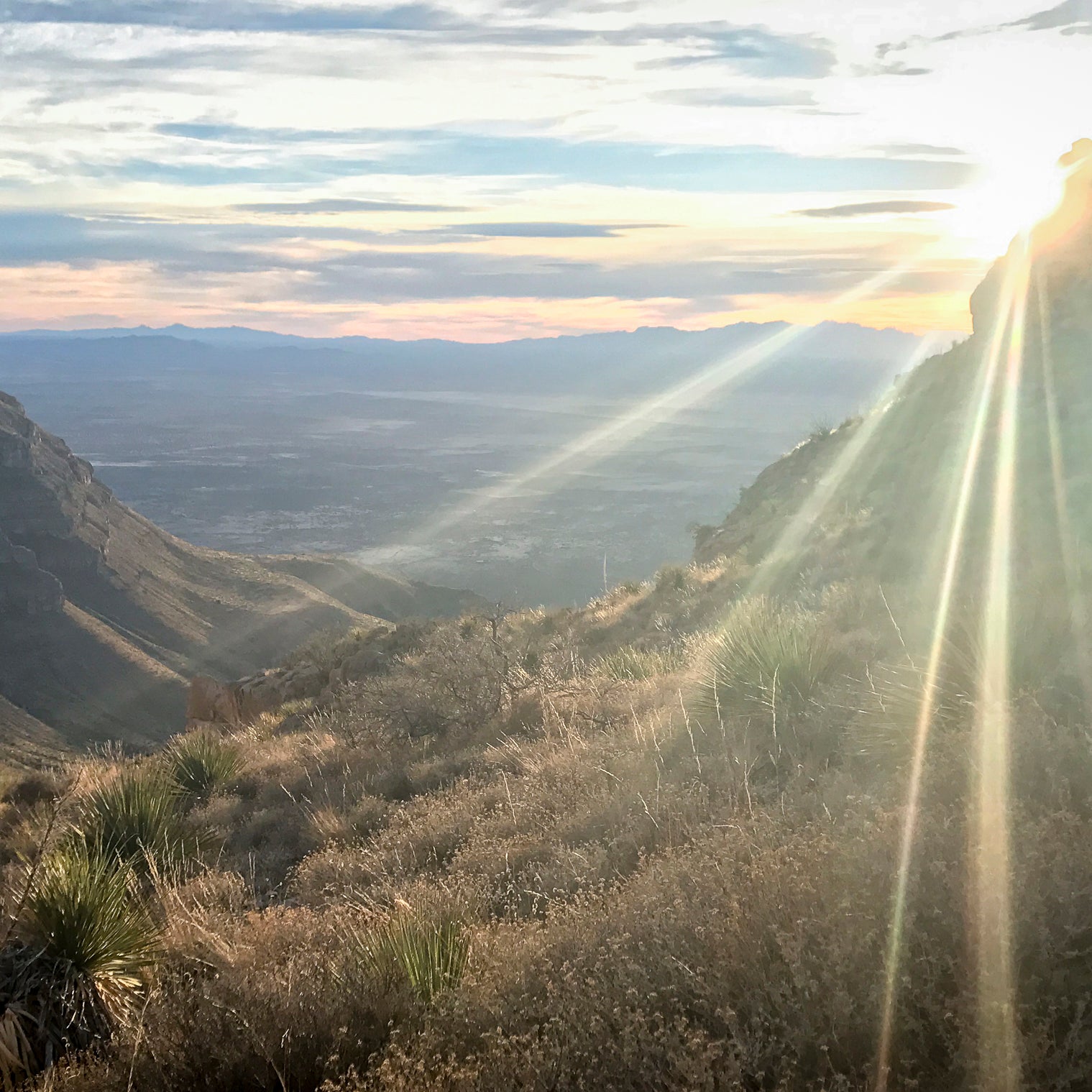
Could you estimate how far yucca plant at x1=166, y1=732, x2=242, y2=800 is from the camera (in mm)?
8539

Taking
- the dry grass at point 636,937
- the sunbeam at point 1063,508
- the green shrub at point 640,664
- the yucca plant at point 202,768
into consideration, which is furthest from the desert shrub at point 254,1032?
the yucca plant at point 202,768

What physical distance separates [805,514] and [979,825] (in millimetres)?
12130

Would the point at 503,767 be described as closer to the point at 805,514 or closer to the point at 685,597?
the point at 685,597

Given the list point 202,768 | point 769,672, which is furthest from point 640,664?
point 202,768

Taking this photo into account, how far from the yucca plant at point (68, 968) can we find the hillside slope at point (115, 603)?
62966mm

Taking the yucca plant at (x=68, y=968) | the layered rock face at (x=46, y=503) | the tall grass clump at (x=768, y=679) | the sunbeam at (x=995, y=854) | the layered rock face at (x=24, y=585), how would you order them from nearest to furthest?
the sunbeam at (x=995, y=854), the yucca plant at (x=68, y=968), the tall grass clump at (x=768, y=679), the layered rock face at (x=24, y=585), the layered rock face at (x=46, y=503)

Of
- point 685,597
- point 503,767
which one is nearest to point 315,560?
point 685,597

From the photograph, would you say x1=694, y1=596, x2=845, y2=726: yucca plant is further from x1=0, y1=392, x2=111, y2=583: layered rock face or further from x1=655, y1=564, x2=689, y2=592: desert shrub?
x1=0, y1=392, x2=111, y2=583: layered rock face

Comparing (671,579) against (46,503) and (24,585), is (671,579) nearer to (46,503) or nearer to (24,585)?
(24,585)

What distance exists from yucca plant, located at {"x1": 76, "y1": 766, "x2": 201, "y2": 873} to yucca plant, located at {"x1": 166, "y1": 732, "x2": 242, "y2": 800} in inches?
72.2

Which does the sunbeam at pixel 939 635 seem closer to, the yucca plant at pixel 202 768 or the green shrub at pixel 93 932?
the green shrub at pixel 93 932

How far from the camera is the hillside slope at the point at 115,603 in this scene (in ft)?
224

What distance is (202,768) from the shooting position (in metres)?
8.71

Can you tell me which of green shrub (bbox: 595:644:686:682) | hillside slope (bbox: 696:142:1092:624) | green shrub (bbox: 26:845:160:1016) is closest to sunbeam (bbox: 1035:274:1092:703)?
hillside slope (bbox: 696:142:1092:624)
